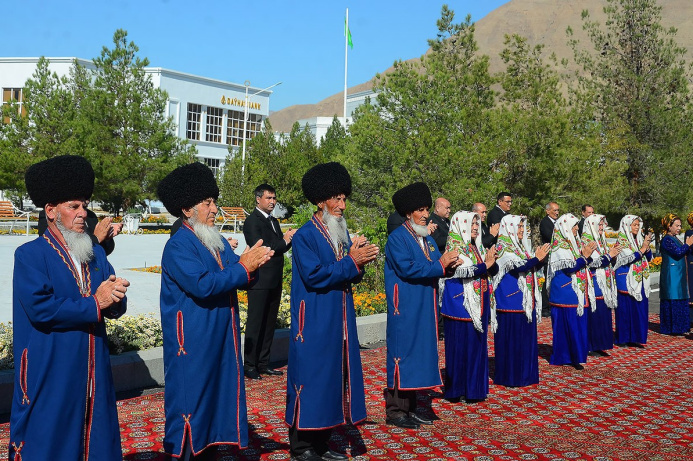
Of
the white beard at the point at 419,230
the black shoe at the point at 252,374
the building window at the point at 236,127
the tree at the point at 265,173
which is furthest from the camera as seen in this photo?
the building window at the point at 236,127

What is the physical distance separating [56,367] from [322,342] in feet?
6.92

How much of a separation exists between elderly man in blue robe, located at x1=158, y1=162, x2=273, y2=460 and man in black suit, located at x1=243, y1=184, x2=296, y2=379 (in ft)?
11.3

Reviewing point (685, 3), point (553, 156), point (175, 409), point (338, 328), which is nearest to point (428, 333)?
point (338, 328)

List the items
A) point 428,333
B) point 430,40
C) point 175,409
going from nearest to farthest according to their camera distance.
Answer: point 175,409 < point 428,333 < point 430,40

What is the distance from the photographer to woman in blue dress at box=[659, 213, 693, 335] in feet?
38.9

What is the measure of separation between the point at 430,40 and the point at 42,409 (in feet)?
52.8

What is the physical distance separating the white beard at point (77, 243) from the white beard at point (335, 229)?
2108 mm

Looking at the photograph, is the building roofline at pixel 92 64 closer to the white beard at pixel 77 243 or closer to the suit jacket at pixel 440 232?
the suit jacket at pixel 440 232

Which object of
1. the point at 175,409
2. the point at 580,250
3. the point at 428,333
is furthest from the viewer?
the point at 580,250

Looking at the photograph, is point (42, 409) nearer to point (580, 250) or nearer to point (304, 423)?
point (304, 423)

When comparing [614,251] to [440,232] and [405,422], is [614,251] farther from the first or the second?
[405,422]

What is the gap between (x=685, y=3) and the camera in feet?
563

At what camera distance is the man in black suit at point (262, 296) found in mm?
8211

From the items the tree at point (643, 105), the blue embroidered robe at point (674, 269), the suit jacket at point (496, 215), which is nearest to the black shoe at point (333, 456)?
the suit jacket at point (496, 215)
